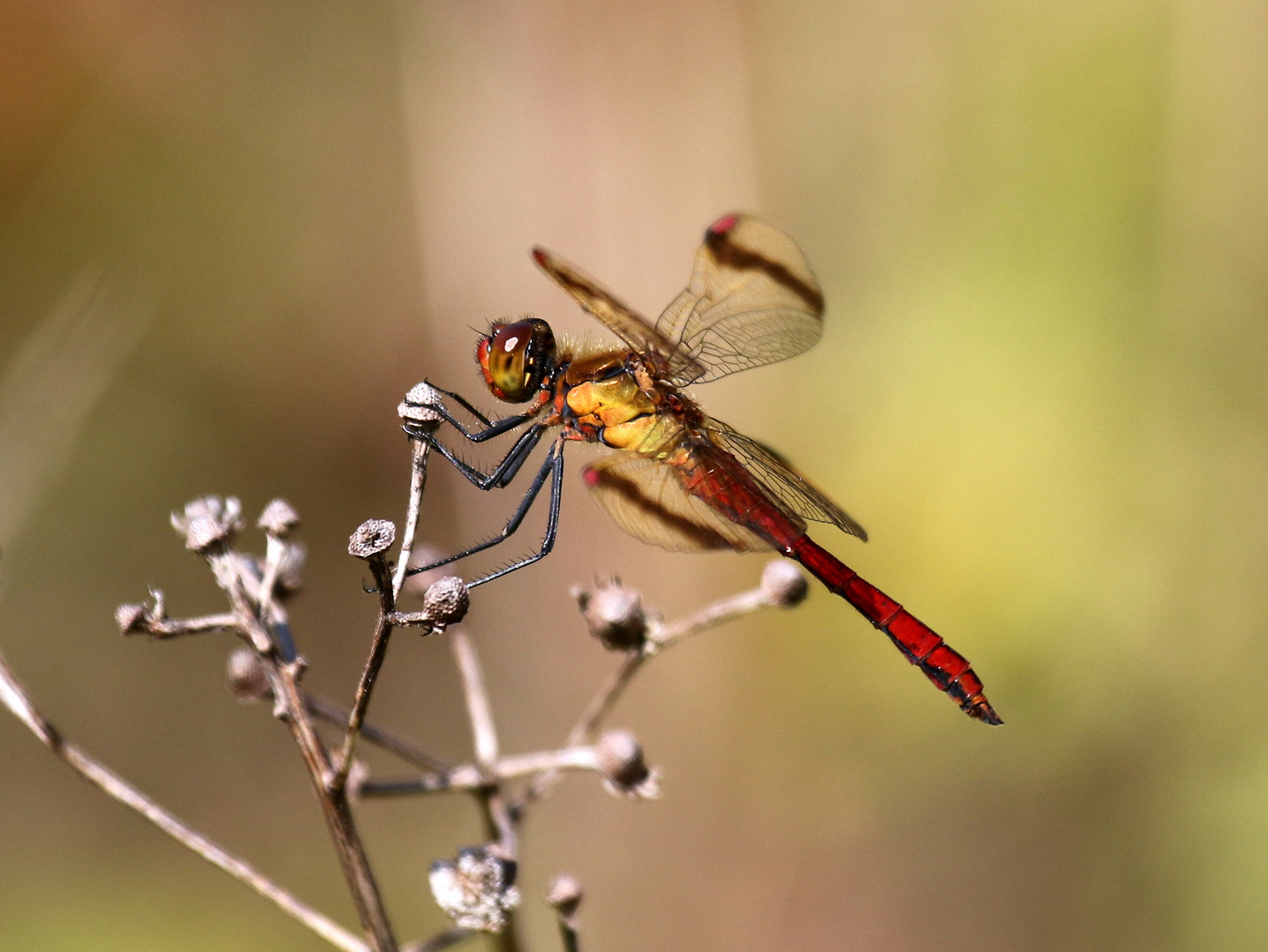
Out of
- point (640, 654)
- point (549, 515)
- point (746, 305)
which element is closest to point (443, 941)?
point (640, 654)

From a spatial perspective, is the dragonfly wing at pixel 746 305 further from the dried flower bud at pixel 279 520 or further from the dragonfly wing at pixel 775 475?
the dried flower bud at pixel 279 520

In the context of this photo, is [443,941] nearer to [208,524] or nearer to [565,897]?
[565,897]

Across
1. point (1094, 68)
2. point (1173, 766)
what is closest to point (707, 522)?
point (1173, 766)

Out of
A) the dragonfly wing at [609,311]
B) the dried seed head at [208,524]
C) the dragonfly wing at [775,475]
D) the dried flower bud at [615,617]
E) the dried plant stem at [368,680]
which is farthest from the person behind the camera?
the dragonfly wing at [775,475]

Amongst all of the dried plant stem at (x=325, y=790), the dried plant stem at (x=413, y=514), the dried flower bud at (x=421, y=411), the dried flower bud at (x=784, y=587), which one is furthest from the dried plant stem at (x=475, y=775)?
the dried flower bud at (x=421, y=411)

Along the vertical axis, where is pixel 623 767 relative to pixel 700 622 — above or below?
below

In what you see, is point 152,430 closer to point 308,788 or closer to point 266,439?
point 266,439

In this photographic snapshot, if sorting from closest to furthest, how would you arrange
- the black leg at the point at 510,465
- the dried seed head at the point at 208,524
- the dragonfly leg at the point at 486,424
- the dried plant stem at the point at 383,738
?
the dried seed head at the point at 208,524 < the dried plant stem at the point at 383,738 < the dragonfly leg at the point at 486,424 < the black leg at the point at 510,465
